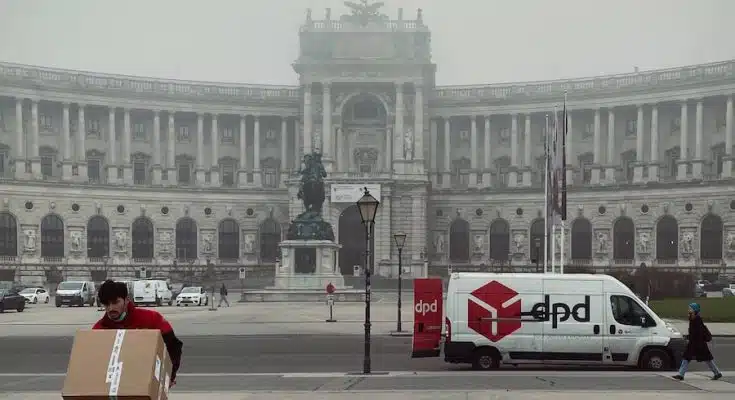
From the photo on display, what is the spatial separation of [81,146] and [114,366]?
100.0m

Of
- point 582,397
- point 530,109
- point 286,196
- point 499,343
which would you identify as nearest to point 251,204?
point 286,196

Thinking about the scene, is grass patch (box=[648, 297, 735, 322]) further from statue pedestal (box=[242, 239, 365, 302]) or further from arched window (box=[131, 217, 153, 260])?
arched window (box=[131, 217, 153, 260])

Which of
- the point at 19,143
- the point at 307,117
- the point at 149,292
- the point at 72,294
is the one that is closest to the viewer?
the point at 72,294

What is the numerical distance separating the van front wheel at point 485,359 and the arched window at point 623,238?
261 ft

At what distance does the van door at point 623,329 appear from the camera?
2489 cm

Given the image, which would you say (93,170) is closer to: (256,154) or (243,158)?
(243,158)

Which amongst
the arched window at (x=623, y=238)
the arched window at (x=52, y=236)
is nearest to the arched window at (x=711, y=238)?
the arched window at (x=623, y=238)

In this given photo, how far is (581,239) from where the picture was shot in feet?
342

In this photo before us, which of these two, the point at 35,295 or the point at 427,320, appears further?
the point at 35,295

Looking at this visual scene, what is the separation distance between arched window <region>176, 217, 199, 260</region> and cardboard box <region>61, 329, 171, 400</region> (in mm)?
99441

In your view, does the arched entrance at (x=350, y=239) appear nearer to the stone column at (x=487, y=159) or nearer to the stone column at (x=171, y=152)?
the stone column at (x=487, y=159)

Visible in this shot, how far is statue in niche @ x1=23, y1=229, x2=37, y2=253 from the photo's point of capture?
99188 millimetres

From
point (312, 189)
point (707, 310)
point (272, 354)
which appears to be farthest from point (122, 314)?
point (312, 189)

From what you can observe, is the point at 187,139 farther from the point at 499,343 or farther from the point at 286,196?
the point at 499,343
